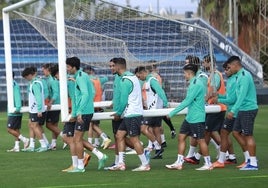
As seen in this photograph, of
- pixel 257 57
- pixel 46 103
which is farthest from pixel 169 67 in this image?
pixel 257 57

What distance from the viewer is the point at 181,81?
21797mm

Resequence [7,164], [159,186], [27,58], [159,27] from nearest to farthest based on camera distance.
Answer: [159,186] → [7,164] → [159,27] → [27,58]

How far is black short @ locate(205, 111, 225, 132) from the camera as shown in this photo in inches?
714

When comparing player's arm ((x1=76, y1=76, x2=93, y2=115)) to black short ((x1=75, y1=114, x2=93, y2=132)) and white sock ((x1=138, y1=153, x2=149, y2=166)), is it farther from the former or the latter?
white sock ((x1=138, y1=153, x2=149, y2=166))

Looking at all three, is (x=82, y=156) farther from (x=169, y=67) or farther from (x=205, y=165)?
(x=169, y=67)

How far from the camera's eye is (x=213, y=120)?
18219mm

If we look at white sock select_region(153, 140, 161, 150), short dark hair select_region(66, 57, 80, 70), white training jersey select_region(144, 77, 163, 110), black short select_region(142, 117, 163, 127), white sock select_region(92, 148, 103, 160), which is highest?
short dark hair select_region(66, 57, 80, 70)

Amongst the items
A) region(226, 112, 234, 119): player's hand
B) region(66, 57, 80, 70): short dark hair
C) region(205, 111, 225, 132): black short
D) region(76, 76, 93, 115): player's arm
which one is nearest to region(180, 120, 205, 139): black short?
region(226, 112, 234, 119): player's hand

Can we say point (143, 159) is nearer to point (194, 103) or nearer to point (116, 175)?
point (116, 175)

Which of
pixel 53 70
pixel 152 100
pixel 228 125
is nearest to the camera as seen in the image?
pixel 228 125

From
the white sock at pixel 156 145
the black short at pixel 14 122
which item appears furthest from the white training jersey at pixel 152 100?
the black short at pixel 14 122

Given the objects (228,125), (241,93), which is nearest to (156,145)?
(228,125)

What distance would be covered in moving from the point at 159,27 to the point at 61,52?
17.8ft

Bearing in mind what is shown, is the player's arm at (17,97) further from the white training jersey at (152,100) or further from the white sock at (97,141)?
the white training jersey at (152,100)
